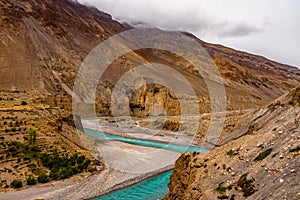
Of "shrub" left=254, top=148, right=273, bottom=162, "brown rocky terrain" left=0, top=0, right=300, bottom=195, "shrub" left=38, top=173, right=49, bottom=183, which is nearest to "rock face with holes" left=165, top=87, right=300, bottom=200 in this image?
"shrub" left=254, top=148, right=273, bottom=162

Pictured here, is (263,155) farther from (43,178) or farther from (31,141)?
(31,141)

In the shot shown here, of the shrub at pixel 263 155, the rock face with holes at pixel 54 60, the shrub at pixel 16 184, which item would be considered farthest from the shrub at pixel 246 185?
the rock face with holes at pixel 54 60

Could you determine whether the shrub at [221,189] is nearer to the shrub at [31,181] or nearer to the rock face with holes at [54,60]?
the shrub at [31,181]

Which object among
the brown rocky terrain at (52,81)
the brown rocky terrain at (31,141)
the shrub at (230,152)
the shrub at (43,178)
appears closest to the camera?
the shrub at (230,152)

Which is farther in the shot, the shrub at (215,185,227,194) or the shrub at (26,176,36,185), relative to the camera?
the shrub at (26,176,36,185)

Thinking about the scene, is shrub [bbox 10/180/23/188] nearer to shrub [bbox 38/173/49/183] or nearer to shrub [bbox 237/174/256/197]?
shrub [bbox 38/173/49/183]

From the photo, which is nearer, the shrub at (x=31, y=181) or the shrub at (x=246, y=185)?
the shrub at (x=246, y=185)

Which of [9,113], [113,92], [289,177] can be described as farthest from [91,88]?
[289,177]

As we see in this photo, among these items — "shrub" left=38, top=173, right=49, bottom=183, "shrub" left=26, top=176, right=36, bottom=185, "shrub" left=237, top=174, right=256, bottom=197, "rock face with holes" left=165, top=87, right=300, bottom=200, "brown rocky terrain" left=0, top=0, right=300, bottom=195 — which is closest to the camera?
"rock face with holes" left=165, top=87, right=300, bottom=200
